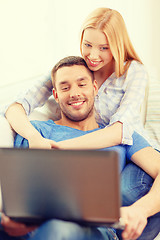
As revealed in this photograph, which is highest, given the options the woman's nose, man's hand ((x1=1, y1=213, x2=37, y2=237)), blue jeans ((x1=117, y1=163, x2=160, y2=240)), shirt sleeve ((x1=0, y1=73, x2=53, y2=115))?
the woman's nose

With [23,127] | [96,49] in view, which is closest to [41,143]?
[23,127]

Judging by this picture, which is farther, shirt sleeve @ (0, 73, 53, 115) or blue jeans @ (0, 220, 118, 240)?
shirt sleeve @ (0, 73, 53, 115)

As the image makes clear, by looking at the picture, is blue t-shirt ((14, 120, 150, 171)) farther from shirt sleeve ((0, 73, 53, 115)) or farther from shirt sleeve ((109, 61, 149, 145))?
shirt sleeve ((0, 73, 53, 115))

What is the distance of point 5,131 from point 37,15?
1.29 metres

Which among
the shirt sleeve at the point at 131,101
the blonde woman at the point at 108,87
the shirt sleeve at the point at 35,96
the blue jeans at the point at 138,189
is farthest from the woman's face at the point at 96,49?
the blue jeans at the point at 138,189

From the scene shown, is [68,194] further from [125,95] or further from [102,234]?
[125,95]

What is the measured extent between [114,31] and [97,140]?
1.65ft

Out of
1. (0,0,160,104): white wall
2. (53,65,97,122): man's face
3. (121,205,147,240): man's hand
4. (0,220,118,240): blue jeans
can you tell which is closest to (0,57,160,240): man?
(53,65,97,122): man's face

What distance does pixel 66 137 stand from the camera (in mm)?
1290

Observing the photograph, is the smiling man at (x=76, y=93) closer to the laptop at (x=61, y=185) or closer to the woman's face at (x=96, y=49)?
the woman's face at (x=96, y=49)

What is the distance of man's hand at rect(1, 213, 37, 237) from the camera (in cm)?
81

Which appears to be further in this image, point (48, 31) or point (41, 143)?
point (48, 31)

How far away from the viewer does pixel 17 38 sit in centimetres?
210

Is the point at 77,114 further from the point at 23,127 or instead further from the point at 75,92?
the point at 23,127
